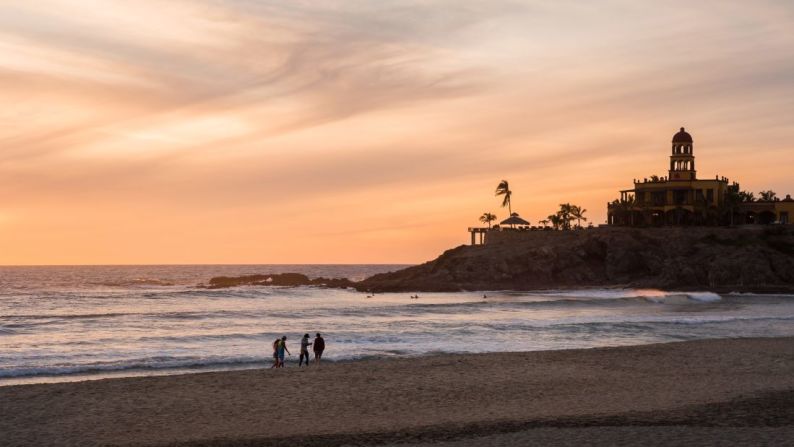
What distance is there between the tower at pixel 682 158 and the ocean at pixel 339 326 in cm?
2502

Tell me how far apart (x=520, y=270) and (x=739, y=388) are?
2932 inches

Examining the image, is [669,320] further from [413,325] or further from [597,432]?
[597,432]

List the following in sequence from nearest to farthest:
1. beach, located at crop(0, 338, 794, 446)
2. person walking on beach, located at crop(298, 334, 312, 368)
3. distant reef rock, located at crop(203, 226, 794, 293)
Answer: beach, located at crop(0, 338, 794, 446) → person walking on beach, located at crop(298, 334, 312, 368) → distant reef rock, located at crop(203, 226, 794, 293)

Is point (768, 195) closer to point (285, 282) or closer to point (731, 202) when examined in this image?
point (731, 202)

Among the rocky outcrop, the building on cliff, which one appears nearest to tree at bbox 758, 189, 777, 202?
the building on cliff

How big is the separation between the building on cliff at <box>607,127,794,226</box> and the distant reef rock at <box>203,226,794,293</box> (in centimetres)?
515

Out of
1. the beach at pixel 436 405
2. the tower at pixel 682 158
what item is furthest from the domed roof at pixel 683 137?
the beach at pixel 436 405

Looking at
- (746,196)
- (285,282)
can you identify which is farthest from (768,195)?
(285,282)

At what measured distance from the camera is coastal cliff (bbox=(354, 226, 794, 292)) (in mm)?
91375

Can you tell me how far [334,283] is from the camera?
116 meters

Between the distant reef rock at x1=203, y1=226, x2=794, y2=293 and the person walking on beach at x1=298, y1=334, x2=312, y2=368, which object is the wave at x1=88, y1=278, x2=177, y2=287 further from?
the person walking on beach at x1=298, y1=334, x2=312, y2=368

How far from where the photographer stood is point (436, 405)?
21.8 m

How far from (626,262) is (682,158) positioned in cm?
2044

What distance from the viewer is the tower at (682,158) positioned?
347ft
